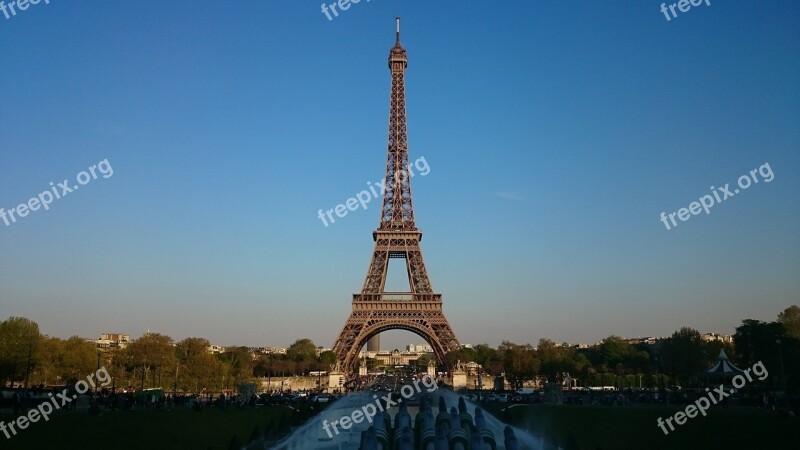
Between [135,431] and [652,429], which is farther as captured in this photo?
[652,429]

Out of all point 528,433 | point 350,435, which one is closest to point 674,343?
point 528,433

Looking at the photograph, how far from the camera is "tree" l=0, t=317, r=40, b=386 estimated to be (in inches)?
2402

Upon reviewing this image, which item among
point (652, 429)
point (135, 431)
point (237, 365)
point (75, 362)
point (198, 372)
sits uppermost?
point (237, 365)

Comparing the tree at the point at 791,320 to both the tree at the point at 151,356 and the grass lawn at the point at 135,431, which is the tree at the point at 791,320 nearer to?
the grass lawn at the point at 135,431

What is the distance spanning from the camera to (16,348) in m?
62.2

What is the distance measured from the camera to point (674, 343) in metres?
70.8

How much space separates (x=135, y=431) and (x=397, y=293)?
61.6 meters

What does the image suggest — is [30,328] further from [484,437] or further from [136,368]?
[484,437]

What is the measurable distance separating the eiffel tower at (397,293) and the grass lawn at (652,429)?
1867 inches

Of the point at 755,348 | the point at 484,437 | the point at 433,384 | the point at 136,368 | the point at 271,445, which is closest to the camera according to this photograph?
the point at 484,437

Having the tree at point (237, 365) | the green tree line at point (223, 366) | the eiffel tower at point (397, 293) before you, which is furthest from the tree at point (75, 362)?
the eiffel tower at point (397, 293)

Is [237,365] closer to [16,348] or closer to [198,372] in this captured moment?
[198,372]

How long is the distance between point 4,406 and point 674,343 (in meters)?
63.3

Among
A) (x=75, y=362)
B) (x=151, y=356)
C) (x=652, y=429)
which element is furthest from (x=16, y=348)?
(x=652, y=429)
